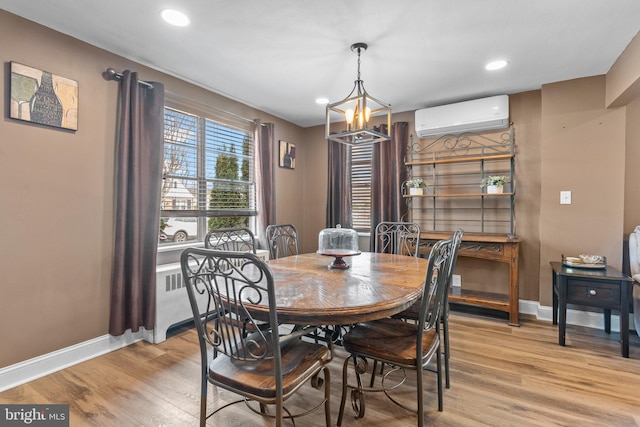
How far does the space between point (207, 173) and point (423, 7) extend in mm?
2564

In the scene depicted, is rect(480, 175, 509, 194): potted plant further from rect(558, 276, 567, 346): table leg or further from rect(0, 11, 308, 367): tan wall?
rect(0, 11, 308, 367): tan wall

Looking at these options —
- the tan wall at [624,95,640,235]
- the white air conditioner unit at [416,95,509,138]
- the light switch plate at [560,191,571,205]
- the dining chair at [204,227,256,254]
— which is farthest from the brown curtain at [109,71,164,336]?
the tan wall at [624,95,640,235]

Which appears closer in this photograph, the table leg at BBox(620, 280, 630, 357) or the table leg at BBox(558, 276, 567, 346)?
the table leg at BBox(620, 280, 630, 357)

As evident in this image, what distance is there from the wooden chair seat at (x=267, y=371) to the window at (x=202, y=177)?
2.06 meters

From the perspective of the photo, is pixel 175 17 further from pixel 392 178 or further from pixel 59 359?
pixel 392 178

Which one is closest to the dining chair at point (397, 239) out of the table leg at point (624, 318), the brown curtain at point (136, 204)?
the table leg at point (624, 318)

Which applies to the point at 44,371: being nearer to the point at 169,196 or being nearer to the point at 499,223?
the point at 169,196

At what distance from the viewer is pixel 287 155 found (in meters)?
4.62

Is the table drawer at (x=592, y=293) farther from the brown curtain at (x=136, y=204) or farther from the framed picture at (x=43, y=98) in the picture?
the framed picture at (x=43, y=98)

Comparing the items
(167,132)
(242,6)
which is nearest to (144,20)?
(242,6)

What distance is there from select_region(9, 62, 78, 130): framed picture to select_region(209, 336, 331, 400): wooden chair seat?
6.94ft

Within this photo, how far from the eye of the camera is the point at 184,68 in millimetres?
2924

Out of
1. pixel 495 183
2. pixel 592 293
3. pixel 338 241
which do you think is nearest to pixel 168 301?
pixel 338 241

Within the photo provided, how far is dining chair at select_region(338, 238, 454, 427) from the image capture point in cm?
154
